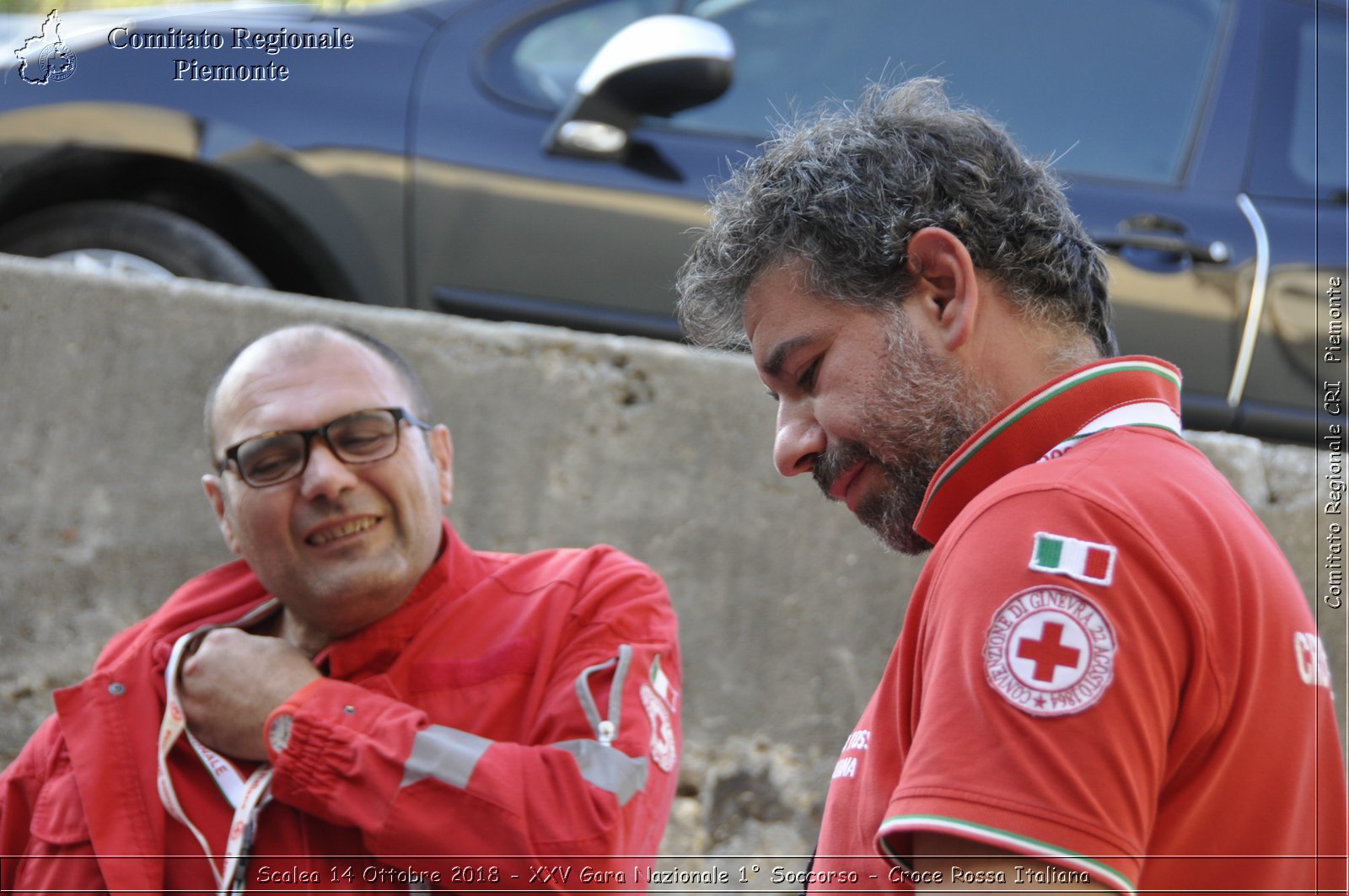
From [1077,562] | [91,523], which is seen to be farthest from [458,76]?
[1077,562]

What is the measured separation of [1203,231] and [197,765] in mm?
2786

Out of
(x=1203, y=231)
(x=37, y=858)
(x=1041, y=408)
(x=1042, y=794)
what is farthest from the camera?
(x=1203, y=231)

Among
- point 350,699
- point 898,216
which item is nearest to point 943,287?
point 898,216

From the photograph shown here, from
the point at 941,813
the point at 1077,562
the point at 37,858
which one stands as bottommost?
the point at 37,858

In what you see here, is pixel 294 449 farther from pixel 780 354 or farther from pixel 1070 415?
pixel 1070 415

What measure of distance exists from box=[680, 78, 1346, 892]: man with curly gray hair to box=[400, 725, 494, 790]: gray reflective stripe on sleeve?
84cm

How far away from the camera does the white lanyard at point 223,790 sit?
6.86 ft

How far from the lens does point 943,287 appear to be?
4.51 feet

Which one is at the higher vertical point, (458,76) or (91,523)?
(458,76)

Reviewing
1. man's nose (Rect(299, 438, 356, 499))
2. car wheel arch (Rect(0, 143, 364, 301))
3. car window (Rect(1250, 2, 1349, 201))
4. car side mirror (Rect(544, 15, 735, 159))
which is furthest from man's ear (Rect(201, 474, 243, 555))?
car window (Rect(1250, 2, 1349, 201))

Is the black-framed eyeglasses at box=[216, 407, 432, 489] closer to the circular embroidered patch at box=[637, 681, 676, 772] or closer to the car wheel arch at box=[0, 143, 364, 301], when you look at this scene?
the circular embroidered patch at box=[637, 681, 676, 772]

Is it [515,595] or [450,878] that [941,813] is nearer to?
[450,878]

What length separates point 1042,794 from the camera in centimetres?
93

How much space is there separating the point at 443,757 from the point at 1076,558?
1311mm
